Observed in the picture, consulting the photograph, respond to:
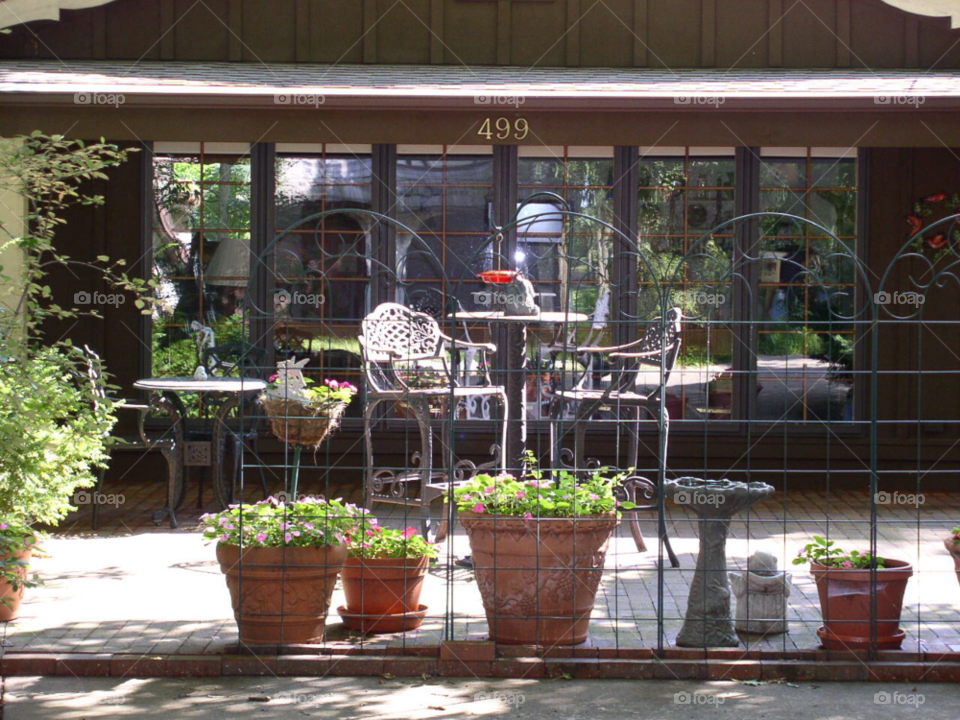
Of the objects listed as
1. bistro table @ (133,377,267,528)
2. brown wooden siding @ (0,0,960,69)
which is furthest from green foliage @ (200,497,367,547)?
brown wooden siding @ (0,0,960,69)

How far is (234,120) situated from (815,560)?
4662mm

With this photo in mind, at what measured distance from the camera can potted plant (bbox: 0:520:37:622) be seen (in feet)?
16.4

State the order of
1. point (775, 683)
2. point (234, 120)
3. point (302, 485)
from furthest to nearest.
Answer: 1. point (302, 485)
2. point (234, 120)
3. point (775, 683)

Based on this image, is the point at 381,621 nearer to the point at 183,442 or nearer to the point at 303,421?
the point at 303,421

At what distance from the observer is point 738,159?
9.55 metres

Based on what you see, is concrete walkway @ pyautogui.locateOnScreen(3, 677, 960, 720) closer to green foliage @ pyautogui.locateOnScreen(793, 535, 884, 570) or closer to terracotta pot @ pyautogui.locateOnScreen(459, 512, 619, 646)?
terracotta pot @ pyautogui.locateOnScreen(459, 512, 619, 646)

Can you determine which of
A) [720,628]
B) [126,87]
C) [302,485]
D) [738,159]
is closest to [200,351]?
[302,485]

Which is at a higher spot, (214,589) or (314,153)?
(314,153)

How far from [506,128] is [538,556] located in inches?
140

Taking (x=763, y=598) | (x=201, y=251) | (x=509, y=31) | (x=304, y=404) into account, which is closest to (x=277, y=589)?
(x=304, y=404)

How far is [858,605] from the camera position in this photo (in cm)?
511

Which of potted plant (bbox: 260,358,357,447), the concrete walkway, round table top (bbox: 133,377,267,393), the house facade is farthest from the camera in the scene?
the house facade

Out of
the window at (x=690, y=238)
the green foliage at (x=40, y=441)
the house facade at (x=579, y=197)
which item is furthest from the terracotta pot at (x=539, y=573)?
the window at (x=690, y=238)

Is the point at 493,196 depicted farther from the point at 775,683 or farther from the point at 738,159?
the point at 775,683
